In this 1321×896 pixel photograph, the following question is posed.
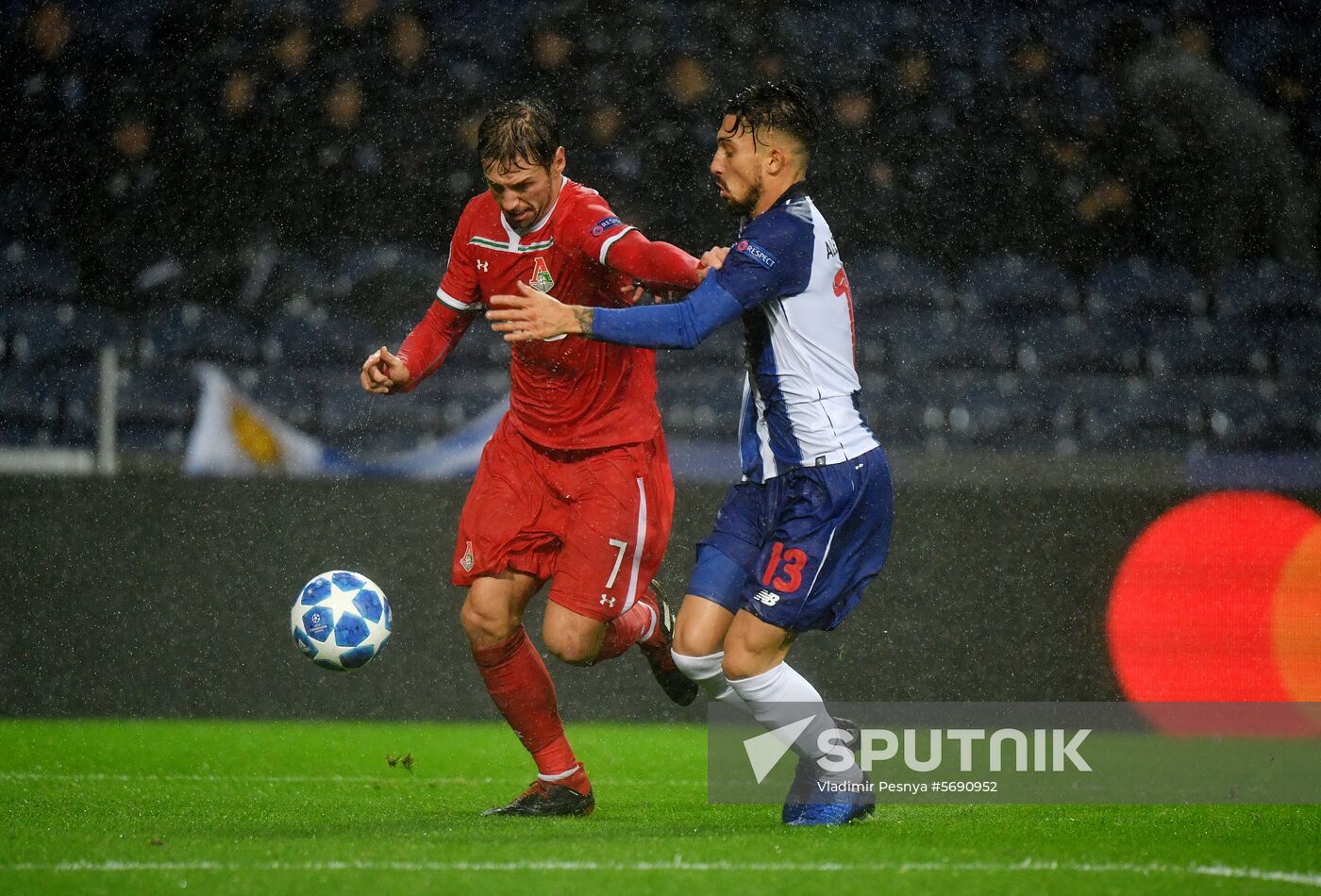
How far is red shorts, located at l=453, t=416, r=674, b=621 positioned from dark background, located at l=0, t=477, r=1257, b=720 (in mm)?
2457

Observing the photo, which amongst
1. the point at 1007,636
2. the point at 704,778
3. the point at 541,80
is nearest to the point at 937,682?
the point at 1007,636

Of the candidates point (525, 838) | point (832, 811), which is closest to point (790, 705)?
point (832, 811)

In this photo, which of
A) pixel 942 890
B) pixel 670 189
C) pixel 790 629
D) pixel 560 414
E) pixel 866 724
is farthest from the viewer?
pixel 670 189

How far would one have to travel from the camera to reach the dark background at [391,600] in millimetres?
6465

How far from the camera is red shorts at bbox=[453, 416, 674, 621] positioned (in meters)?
4.08

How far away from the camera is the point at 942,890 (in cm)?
280

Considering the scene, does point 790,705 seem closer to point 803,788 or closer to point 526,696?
point 803,788

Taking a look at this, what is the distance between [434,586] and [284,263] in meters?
4.22

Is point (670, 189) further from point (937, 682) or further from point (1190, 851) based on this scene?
point (1190, 851)

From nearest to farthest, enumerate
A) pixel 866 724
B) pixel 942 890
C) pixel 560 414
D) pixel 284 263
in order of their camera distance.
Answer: pixel 942 890
pixel 560 414
pixel 866 724
pixel 284 263

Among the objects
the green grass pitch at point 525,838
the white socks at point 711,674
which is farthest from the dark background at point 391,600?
the white socks at point 711,674

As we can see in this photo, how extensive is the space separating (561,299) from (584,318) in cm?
73

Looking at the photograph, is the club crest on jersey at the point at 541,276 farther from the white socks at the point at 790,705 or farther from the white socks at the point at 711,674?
the white socks at the point at 790,705

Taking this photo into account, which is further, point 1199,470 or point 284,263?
point 284,263
